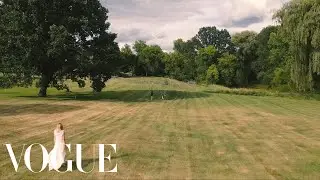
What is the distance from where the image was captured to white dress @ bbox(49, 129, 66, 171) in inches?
597

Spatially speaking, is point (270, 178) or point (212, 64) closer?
point (270, 178)

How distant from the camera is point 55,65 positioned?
47.2 metres

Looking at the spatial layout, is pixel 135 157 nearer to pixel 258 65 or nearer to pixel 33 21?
pixel 33 21

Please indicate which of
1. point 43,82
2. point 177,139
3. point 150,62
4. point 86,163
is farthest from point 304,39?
point 150,62

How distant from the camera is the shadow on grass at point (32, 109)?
32.7 meters

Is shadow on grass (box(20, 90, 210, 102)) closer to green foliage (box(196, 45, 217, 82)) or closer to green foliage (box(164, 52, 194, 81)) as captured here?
green foliage (box(196, 45, 217, 82))

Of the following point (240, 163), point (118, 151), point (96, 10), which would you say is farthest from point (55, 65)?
point (240, 163)

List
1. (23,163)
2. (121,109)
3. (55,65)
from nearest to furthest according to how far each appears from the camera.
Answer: (23,163) < (121,109) < (55,65)

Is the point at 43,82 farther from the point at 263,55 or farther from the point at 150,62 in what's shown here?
the point at 150,62

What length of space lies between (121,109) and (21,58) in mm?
13165

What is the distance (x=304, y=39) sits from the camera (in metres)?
49.2

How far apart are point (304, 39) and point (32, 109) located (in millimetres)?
31385

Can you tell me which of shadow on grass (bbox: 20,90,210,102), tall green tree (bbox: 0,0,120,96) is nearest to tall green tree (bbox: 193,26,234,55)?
shadow on grass (bbox: 20,90,210,102)

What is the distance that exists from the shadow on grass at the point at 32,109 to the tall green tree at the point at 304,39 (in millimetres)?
26928
